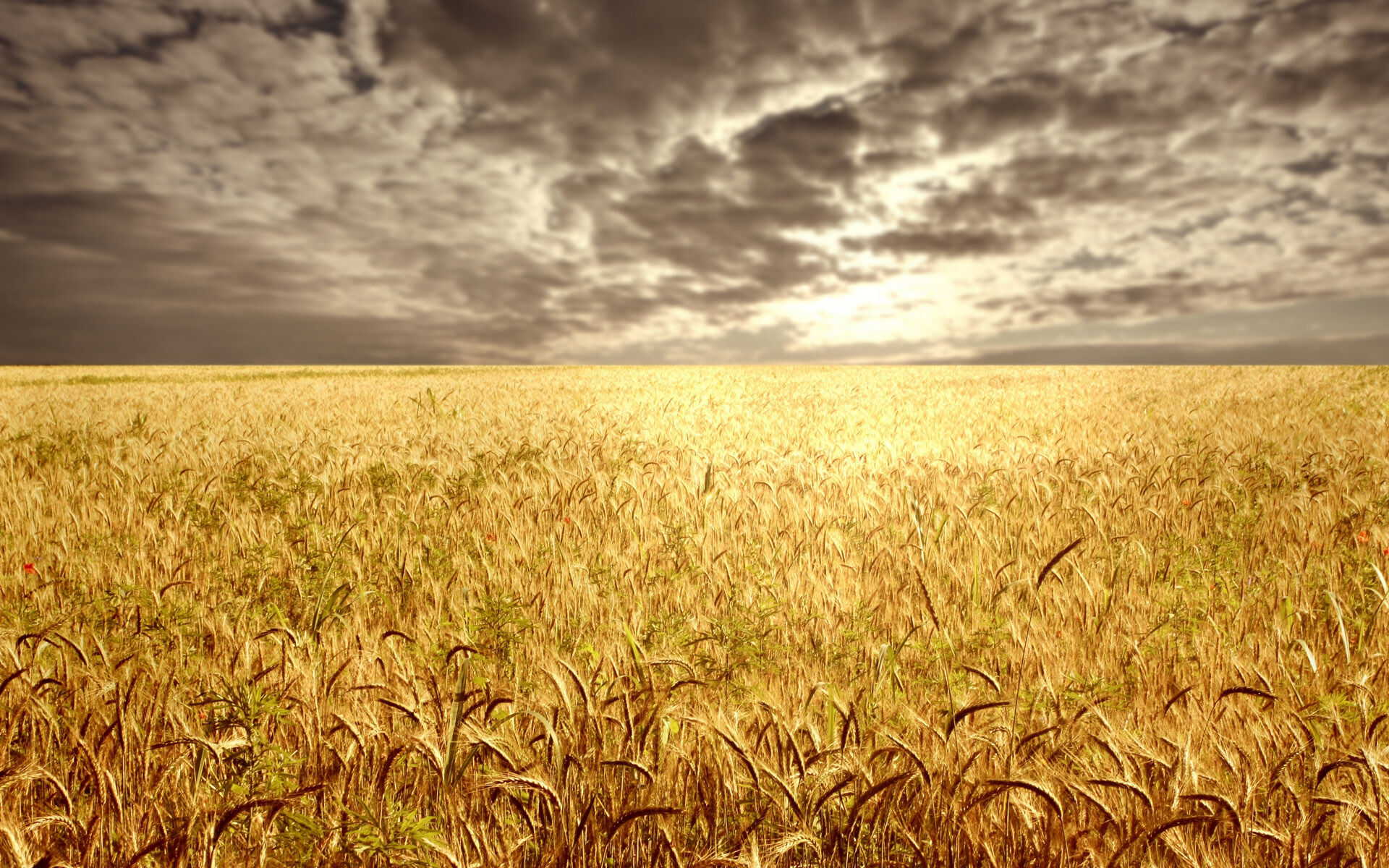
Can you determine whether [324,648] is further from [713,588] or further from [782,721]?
[782,721]

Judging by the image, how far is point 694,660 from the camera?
2.53 metres

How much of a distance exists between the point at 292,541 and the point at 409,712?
2.99m

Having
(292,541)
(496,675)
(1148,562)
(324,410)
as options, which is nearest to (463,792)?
(496,675)

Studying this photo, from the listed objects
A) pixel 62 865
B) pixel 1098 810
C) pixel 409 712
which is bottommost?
pixel 1098 810

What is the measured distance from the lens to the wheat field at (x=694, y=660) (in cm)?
157

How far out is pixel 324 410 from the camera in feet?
38.4

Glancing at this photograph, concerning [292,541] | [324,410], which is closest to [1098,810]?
[292,541]

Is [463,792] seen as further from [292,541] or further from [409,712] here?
[292,541]

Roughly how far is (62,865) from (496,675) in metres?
1.26

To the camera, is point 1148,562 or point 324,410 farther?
point 324,410

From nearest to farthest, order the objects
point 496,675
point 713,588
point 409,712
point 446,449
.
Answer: point 409,712, point 496,675, point 713,588, point 446,449

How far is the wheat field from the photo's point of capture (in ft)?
5.15

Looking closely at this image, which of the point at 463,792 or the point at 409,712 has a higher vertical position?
the point at 409,712

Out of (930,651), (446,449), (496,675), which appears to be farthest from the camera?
(446,449)
